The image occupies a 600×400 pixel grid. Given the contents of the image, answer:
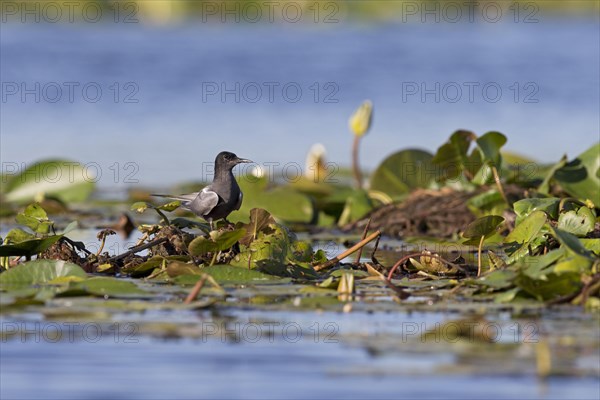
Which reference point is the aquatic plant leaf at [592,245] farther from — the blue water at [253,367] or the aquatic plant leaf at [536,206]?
the blue water at [253,367]

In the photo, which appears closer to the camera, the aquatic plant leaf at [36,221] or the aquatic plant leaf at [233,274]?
the aquatic plant leaf at [233,274]

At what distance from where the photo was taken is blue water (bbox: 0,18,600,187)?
50.5 feet

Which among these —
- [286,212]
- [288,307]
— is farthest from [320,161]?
[288,307]

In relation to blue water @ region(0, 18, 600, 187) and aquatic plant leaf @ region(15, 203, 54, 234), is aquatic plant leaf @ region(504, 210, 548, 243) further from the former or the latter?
blue water @ region(0, 18, 600, 187)

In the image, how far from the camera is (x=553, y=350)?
4.61 m

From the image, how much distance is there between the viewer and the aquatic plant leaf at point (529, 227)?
19.6 feet

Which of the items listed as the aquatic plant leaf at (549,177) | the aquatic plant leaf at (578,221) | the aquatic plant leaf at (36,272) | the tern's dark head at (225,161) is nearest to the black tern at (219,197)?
the tern's dark head at (225,161)

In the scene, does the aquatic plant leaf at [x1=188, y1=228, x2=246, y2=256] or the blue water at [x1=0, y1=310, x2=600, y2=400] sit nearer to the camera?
the blue water at [x1=0, y1=310, x2=600, y2=400]

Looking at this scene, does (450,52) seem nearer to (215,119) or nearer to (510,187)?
(215,119)

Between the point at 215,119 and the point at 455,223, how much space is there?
974cm

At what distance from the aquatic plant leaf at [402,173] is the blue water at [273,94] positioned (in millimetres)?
3435

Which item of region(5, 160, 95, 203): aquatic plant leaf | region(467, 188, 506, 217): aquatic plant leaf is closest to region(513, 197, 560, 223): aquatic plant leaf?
region(467, 188, 506, 217): aquatic plant leaf

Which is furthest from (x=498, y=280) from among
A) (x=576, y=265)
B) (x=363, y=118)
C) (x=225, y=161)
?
(x=363, y=118)

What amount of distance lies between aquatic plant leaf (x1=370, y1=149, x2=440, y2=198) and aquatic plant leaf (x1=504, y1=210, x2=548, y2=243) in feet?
14.0
